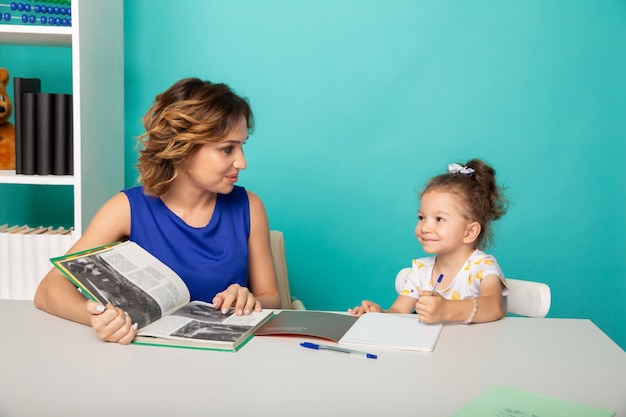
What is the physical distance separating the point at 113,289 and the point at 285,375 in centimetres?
46

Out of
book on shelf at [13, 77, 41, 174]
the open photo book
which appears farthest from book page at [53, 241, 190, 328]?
book on shelf at [13, 77, 41, 174]

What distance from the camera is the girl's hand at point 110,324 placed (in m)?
1.39

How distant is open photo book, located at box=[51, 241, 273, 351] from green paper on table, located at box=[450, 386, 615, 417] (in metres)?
0.49

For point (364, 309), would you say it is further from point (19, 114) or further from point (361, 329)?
point (19, 114)

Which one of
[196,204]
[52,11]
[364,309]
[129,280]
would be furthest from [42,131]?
[364,309]

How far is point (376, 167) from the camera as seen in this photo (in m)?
2.87

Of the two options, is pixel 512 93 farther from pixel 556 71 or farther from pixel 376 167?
Result: pixel 376 167

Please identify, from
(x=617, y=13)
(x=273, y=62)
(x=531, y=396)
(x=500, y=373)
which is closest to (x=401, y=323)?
(x=500, y=373)

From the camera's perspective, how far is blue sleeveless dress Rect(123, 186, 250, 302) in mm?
1968

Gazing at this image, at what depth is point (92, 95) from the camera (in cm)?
245

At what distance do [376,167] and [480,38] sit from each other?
0.66 m

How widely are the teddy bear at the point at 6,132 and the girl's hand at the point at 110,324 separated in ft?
4.47

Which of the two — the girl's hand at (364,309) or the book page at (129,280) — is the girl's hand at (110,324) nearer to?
the book page at (129,280)

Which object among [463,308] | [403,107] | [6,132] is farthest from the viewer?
[403,107]
